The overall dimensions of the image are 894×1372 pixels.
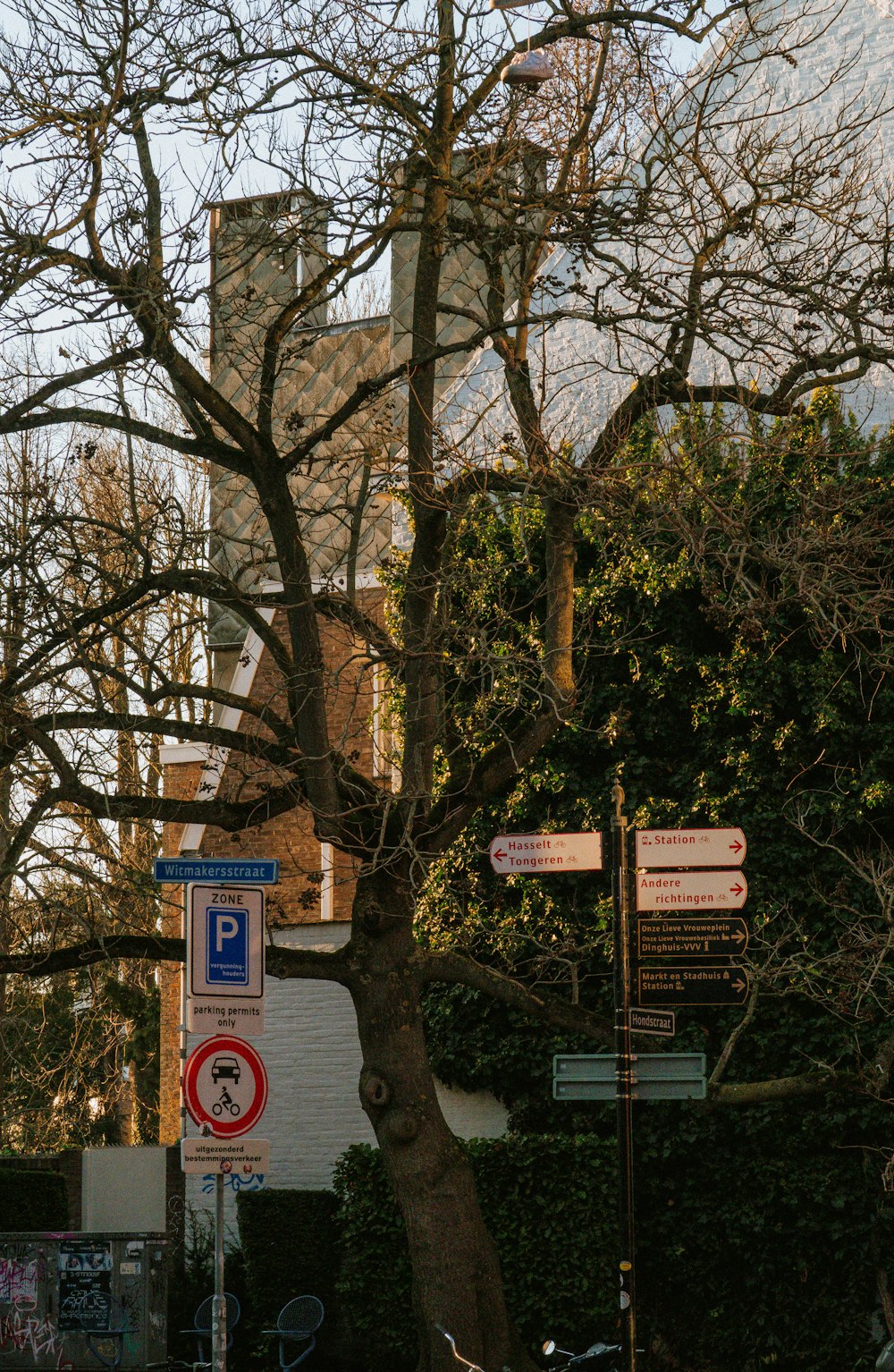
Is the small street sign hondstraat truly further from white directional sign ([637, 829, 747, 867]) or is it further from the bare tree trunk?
the bare tree trunk

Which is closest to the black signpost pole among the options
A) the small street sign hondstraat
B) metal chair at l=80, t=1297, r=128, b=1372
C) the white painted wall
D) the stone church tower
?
the small street sign hondstraat

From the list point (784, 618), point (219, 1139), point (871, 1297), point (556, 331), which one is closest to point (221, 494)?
point (556, 331)

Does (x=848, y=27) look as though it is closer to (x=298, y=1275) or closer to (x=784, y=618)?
(x=784, y=618)

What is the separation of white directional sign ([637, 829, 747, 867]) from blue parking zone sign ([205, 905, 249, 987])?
247cm

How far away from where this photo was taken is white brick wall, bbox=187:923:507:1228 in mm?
18391

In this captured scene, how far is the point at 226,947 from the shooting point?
30.8ft

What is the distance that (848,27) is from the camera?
1817cm

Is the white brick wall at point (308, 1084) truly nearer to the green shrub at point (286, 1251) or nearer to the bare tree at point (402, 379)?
the green shrub at point (286, 1251)

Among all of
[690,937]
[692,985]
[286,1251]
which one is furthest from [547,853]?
[286,1251]

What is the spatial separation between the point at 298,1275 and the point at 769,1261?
4.75 m

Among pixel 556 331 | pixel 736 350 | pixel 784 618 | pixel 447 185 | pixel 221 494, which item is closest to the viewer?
pixel 447 185

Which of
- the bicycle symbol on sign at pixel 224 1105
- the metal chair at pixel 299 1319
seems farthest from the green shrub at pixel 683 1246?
the bicycle symbol on sign at pixel 224 1105

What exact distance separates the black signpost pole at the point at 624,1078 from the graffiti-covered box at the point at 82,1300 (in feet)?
22.8

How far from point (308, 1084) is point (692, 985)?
9710mm
